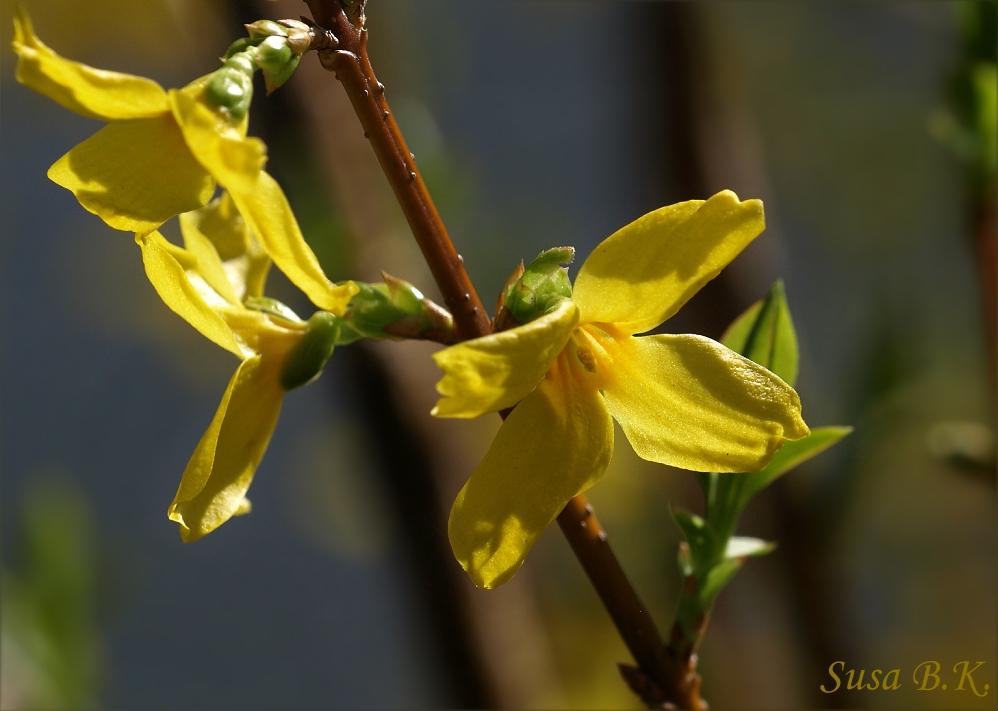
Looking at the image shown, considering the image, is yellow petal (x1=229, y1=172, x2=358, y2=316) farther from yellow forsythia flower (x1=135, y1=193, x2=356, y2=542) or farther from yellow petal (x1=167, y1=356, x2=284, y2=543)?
yellow petal (x1=167, y1=356, x2=284, y2=543)

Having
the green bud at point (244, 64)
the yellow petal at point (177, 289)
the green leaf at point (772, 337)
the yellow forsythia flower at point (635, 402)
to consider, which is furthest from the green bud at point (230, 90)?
the green leaf at point (772, 337)

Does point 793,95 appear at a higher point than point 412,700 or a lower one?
higher

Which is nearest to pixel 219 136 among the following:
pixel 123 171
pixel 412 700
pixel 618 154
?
pixel 123 171

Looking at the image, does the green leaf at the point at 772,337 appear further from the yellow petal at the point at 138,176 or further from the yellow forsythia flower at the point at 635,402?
the yellow petal at the point at 138,176

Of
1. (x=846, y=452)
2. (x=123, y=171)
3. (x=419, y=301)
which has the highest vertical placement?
(x=123, y=171)

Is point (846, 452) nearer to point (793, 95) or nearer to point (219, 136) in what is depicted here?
point (219, 136)
